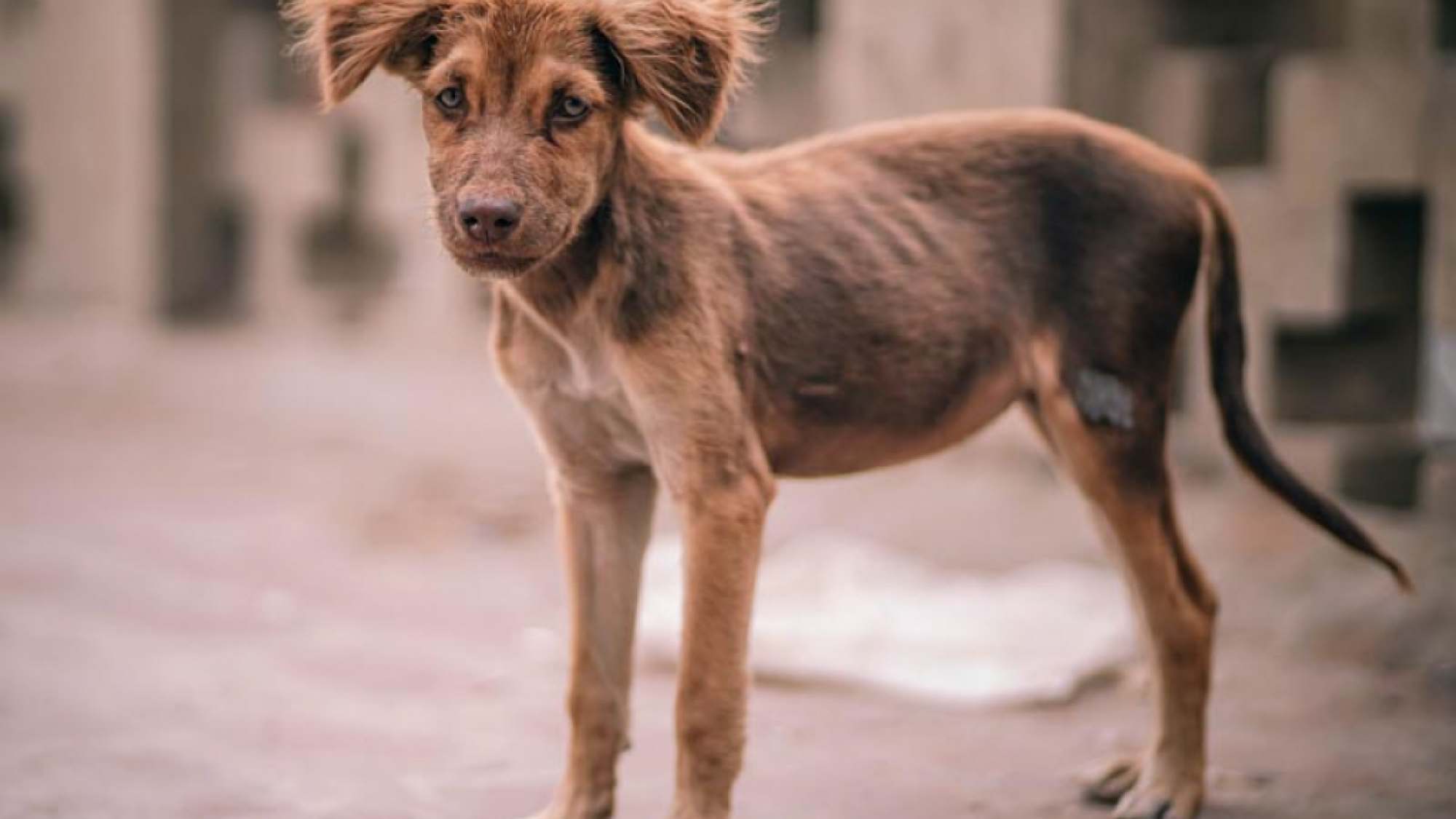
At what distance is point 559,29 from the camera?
3297mm

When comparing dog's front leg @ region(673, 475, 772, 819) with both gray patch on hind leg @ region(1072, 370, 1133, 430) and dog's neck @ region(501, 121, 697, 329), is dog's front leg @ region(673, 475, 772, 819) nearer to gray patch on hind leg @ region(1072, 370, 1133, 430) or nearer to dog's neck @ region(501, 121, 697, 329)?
dog's neck @ region(501, 121, 697, 329)

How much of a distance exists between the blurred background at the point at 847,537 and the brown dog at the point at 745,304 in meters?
0.53

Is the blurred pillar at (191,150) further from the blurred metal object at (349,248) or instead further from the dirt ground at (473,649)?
the dirt ground at (473,649)

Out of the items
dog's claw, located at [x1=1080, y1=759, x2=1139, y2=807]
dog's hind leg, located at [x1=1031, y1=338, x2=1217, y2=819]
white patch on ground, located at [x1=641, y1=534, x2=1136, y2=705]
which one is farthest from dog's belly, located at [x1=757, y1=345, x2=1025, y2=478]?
white patch on ground, located at [x1=641, y1=534, x2=1136, y2=705]

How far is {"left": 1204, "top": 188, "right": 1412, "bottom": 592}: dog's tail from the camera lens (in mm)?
3996

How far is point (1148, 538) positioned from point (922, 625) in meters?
1.67

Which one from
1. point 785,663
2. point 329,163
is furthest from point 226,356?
point 785,663

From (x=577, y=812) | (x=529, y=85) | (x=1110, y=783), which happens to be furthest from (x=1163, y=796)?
(x=529, y=85)

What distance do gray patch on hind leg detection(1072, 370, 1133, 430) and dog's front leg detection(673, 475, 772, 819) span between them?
853mm

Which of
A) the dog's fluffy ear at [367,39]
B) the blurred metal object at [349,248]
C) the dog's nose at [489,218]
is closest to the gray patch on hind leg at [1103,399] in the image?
the dog's nose at [489,218]

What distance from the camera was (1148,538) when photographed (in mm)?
3885

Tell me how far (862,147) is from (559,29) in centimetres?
99

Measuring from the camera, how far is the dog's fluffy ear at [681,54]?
11.0 ft

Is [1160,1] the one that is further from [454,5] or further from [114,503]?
[114,503]
